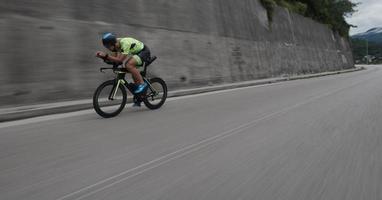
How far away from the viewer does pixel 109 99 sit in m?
10.0

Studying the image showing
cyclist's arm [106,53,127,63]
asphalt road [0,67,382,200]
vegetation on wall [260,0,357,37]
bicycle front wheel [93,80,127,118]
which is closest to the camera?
asphalt road [0,67,382,200]

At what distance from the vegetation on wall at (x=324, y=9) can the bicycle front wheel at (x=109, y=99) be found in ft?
87.9

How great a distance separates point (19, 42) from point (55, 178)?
321 inches

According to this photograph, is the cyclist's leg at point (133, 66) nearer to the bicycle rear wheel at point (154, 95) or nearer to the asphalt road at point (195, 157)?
the bicycle rear wheel at point (154, 95)

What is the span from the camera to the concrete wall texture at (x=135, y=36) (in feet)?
39.9

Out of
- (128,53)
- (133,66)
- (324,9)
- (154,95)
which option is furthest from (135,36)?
(324,9)

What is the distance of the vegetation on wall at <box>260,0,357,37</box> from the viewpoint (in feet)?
141

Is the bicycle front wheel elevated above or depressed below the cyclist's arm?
below

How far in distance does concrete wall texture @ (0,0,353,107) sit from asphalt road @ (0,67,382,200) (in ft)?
10.3

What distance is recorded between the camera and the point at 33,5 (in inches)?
512

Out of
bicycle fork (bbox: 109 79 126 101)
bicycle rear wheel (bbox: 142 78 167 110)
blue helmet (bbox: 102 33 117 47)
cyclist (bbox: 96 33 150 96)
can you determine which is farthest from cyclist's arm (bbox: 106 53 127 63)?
bicycle rear wheel (bbox: 142 78 167 110)

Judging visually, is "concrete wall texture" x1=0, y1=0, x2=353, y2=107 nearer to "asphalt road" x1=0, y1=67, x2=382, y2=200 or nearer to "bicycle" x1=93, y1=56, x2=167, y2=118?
"bicycle" x1=93, y1=56, x2=167, y2=118

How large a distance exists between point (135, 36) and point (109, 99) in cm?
784

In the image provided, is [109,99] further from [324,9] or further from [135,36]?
[324,9]
